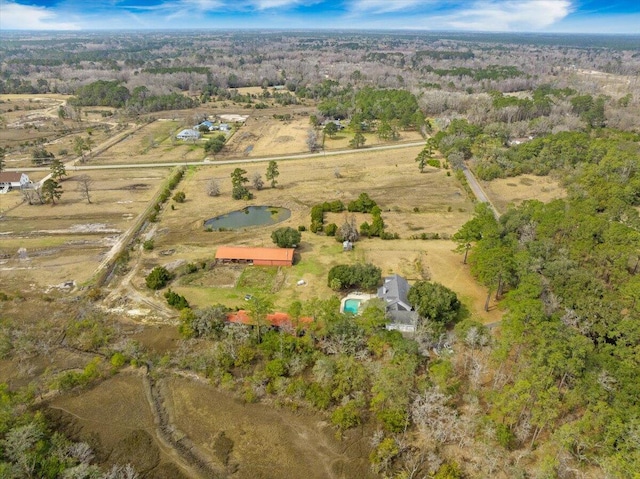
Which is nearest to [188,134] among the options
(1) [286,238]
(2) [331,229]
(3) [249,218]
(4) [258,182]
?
(4) [258,182]

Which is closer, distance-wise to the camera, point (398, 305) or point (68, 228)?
point (398, 305)

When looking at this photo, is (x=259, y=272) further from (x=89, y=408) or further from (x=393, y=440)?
(x=393, y=440)

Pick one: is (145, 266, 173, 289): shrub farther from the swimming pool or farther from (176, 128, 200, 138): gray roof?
(176, 128, 200, 138): gray roof

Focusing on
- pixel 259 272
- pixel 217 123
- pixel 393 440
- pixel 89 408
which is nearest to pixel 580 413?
pixel 393 440

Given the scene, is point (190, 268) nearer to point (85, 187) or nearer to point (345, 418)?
point (345, 418)

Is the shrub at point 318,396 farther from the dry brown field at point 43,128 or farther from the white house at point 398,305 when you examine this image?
the dry brown field at point 43,128
